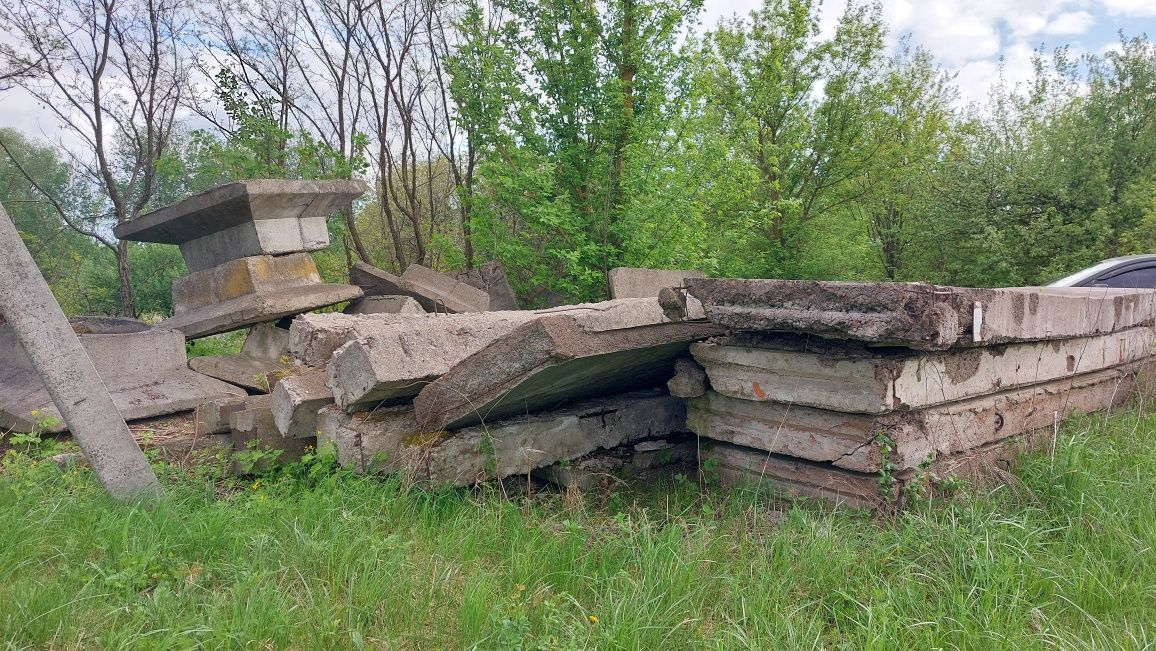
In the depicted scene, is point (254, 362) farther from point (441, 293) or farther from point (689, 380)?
point (689, 380)

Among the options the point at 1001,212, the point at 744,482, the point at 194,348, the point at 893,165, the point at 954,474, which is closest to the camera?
the point at 954,474

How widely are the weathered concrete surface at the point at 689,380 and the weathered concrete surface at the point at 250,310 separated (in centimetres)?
359

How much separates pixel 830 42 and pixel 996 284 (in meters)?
7.48

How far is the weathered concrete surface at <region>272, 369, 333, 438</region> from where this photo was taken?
3.64 m

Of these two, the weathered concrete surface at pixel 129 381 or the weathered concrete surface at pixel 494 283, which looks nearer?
the weathered concrete surface at pixel 129 381

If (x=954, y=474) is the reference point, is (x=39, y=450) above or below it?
above

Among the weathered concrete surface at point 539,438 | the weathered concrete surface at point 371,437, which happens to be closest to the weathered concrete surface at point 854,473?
the weathered concrete surface at point 539,438

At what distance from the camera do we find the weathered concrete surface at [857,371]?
3.18 meters

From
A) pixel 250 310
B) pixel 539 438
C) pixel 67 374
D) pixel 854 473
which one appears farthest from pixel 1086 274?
pixel 67 374

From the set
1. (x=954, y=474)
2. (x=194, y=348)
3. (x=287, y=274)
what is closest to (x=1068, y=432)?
(x=954, y=474)

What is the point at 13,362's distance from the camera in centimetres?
548

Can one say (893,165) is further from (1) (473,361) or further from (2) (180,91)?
(1) (473,361)

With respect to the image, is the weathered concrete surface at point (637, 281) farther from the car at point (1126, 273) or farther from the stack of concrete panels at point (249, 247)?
the car at point (1126, 273)

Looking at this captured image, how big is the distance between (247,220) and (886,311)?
5.35 m
